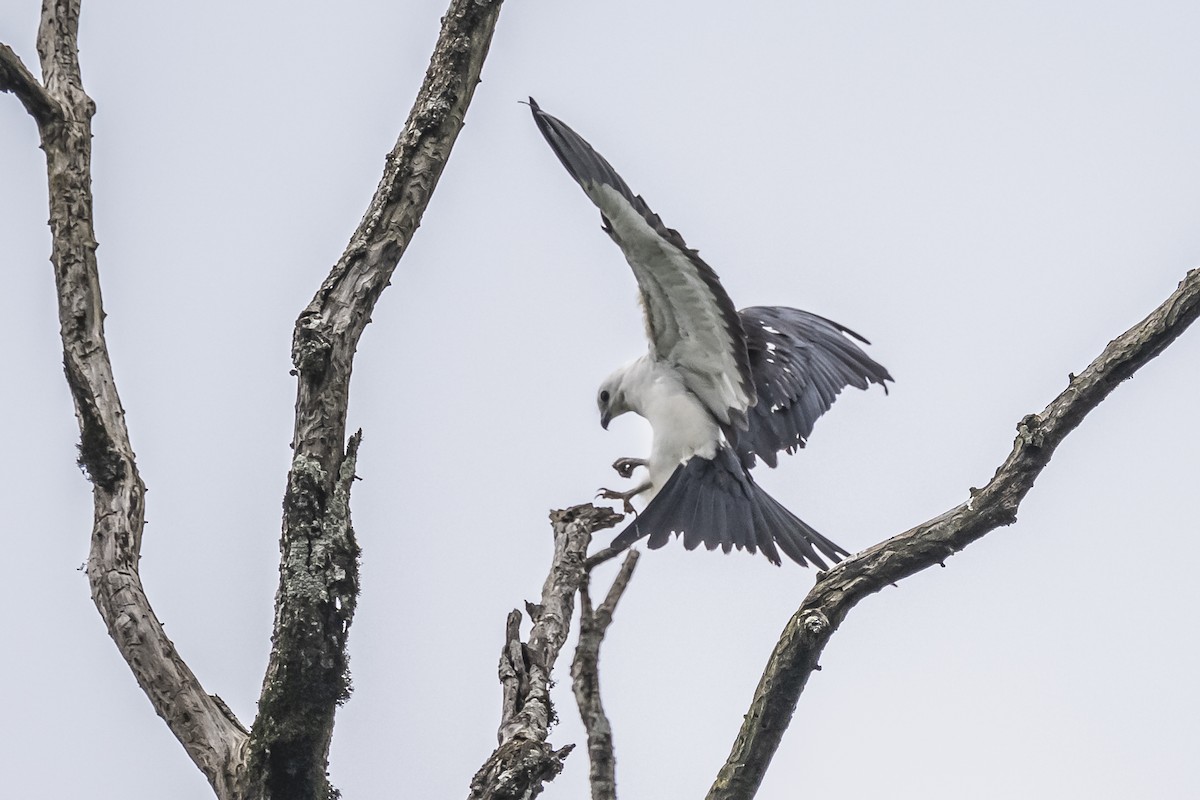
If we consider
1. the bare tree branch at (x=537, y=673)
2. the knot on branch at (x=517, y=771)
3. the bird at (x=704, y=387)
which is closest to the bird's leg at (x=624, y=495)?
the bird at (x=704, y=387)

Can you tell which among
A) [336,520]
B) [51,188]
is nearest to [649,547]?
[336,520]

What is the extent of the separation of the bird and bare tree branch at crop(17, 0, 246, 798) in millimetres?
1560

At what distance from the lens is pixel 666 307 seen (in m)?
5.39

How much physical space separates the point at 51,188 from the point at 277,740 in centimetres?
193

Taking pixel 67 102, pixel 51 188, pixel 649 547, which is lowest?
pixel 649 547

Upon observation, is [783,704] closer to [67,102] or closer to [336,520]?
[336,520]

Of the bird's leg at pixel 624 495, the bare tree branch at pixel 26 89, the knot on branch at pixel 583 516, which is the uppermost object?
the bare tree branch at pixel 26 89

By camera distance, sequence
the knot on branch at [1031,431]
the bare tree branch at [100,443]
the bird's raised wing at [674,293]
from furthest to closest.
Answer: the bird's raised wing at [674,293] < the bare tree branch at [100,443] < the knot on branch at [1031,431]

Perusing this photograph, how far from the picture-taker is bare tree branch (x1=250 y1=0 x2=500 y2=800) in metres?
3.40

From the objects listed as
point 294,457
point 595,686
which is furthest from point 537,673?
point 294,457

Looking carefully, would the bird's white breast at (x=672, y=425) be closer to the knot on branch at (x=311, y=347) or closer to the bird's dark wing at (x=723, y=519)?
the bird's dark wing at (x=723, y=519)

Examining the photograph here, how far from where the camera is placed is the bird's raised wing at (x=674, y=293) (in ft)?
15.1

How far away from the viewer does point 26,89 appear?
13.4 ft

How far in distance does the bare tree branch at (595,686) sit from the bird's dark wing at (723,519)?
29 centimetres
